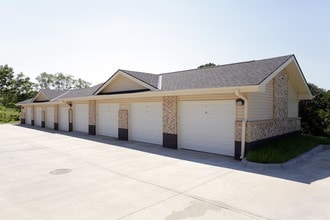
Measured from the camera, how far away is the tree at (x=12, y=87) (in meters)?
43.3

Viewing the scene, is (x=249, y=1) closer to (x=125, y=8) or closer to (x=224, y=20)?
(x=224, y=20)

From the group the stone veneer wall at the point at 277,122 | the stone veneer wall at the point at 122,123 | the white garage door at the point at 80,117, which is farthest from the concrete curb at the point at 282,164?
the white garage door at the point at 80,117

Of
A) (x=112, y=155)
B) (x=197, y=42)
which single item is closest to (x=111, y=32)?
(x=197, y=42)

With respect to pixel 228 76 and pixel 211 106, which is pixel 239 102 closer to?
pixel 211 106

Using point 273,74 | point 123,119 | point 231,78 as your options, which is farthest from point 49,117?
point 273,74

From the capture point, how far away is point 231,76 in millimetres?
9945

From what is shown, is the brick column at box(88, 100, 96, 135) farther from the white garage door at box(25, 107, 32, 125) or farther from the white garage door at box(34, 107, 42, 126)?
Result: the white garage door at box(25, 107, 32, 125)

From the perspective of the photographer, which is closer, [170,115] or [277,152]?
[277,152]

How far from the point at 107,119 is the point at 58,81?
61035 millimetres

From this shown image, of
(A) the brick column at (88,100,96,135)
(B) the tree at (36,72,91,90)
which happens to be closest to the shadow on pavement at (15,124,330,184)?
(A) the brick column at (88,100,96,135)

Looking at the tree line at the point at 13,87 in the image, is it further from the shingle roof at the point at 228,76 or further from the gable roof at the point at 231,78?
the shingle roof at the point at 228,76

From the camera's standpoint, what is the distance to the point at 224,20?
1140 centimetres

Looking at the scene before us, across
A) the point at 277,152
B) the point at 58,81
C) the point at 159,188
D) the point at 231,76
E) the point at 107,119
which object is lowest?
the point at 159,188

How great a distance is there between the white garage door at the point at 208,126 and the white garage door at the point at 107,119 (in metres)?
5.71
